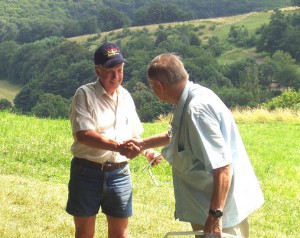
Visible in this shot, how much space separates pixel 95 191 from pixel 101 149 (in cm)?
32

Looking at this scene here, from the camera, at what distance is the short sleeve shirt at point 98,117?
13.9ft

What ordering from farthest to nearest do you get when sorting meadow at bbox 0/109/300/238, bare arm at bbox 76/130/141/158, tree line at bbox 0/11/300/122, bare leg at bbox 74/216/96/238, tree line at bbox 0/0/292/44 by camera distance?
tree line at bbox 0/0/292/44
tree line at bbox 0/11/300/122
meadow at bbox 0/109/300/238
bare leg at bbox 74/216/96/238
bare arm at bbox 76/130/141/158

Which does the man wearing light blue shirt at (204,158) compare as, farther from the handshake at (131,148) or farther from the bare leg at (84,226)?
the bare leg at (84,226)

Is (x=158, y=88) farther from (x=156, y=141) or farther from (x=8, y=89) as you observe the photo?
(x=8, y=89)

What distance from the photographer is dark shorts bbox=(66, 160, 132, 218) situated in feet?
14.1

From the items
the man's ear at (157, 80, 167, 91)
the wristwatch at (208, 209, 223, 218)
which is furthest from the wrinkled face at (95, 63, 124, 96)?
the wristwatch at (208, 209, 223, 218)

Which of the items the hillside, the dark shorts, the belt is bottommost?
the hillside

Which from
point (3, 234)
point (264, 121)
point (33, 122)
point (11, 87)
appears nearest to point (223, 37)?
point (11, 87)

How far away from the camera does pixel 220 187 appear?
3.56m

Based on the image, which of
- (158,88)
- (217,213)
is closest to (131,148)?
(158,88)

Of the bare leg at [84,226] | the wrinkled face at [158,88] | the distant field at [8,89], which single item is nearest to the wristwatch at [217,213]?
the wrinkled face at [158,88]

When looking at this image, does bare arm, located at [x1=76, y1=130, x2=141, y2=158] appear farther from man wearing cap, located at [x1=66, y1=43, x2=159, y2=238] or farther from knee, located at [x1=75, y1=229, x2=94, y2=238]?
knee, located at [x1=75, y1=229, x2=94, y2=238]

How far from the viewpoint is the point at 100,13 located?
283 ft

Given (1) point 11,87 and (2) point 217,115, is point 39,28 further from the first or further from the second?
(2) point 217,115
